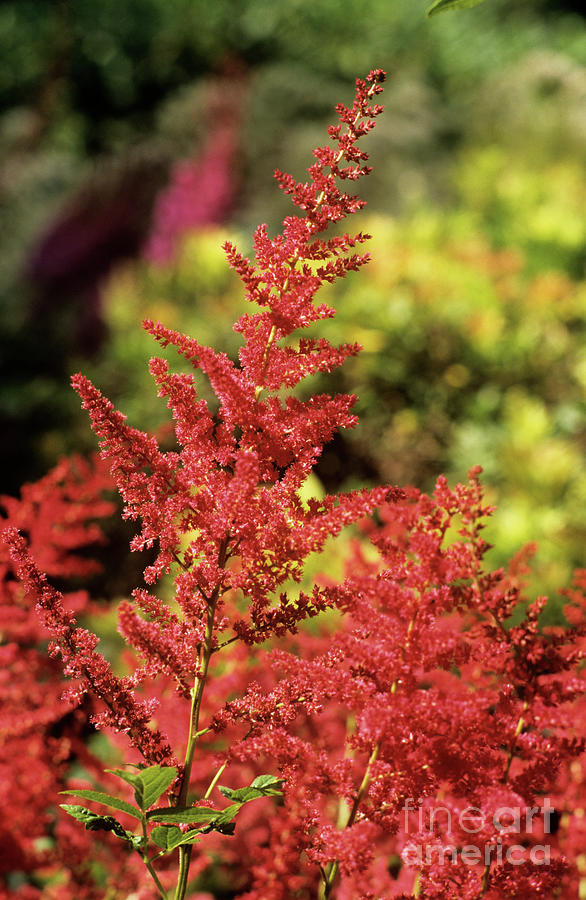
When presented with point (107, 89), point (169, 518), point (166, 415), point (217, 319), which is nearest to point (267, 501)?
point (169, 518)

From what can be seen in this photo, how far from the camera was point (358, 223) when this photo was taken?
5.66 m

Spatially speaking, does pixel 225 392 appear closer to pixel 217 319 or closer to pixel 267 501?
pixel 267 501

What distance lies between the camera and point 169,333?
2.76ft

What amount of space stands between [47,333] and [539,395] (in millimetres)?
3288

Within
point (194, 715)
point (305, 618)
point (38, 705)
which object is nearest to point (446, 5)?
point (305, 618)

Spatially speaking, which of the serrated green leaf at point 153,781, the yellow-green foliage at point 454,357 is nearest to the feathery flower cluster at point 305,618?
the serrated green leaf at point 153,781

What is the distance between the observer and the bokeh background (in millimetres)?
4133

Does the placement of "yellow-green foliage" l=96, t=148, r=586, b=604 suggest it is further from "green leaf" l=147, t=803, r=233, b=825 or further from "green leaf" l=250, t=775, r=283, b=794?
"green leaf" l=147, t=803, r=233, b=825

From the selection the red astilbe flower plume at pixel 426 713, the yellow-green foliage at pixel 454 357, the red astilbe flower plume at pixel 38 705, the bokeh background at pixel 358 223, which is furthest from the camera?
the bokeh background at pixel 358 223

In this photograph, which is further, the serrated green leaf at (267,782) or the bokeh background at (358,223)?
the bokeh background at (358,223)

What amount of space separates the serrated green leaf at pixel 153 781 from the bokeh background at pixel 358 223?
6.87 ft

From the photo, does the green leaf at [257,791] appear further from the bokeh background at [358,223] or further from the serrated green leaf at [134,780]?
the bokeh background at [358,223]

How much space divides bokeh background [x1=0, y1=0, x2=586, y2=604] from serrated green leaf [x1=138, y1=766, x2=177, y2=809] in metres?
2.09

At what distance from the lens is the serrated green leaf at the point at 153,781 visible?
767 millimetres
